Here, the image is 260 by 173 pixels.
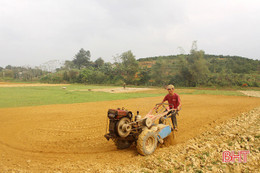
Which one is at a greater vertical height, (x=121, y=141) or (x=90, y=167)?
(x=121, y=141)

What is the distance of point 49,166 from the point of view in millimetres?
3979

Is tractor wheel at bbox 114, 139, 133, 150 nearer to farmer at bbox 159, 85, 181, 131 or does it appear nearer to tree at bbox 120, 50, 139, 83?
farmer at bbox 159, 85, 181, 131

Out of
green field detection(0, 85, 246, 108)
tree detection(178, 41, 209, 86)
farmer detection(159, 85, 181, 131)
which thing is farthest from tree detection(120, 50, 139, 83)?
farmer detection(159, 85, 181, 131)

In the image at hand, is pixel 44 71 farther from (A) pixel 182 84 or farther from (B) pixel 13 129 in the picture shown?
(B) pixel 13 129

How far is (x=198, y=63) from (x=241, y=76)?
10.8 m

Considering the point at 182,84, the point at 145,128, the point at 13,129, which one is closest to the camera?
the point at 145,128

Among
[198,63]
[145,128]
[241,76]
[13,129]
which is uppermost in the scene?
[198,63]

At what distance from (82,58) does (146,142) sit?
91.3 meters

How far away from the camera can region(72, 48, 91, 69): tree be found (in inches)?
3560

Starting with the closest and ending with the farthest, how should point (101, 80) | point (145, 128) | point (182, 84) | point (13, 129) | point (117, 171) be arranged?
1. point (117, 171)
2. point (145, 128)
3. point (13, 129)
4. point (182, 84)
5. point (101, 80)

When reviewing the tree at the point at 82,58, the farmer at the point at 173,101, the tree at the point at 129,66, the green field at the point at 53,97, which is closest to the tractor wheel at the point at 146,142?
the farmer at the point at 173,101

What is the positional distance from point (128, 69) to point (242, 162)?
48.0 m

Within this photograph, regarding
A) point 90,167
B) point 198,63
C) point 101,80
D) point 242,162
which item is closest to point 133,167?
point 90,167

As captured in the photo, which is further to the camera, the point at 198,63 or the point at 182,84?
the point at 182,84
